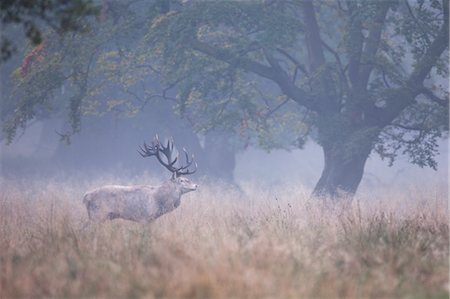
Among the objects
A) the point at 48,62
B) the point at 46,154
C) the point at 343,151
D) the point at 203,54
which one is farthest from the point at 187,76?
the point at 46,154

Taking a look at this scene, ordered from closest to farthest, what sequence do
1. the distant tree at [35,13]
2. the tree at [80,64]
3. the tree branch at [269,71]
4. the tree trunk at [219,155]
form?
the distant tree at [35,13], the tree at [80,64], the tree branch at [269,71], the tree trunk at [219,155]

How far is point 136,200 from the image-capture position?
38.4 ft

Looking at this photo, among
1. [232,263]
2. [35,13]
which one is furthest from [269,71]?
[232,263]

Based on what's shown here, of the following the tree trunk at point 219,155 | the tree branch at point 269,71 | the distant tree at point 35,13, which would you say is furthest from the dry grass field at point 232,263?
the tree trunk at point 219,155

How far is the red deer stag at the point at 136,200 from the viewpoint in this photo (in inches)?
452

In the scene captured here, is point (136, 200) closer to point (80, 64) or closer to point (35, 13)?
point (35, 13)

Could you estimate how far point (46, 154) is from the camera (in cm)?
3428

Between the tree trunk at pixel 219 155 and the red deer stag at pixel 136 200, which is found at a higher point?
the tree trunk at pixel 219 155

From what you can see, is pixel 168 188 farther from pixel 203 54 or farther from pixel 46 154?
pixel 46 154

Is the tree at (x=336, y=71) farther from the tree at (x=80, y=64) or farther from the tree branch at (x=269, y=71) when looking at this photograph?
the tree at (x=80, y=64)

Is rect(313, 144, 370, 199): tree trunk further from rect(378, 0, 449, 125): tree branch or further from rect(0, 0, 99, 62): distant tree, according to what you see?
rect(0, 0, 99, 62): distant tree

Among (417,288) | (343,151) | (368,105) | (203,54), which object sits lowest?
(417,288)

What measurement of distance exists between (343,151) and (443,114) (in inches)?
116

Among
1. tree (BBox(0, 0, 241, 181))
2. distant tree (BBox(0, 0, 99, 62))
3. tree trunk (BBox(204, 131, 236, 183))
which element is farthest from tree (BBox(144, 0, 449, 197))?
tree trunk (BBox(204, 131, 236, 183))
